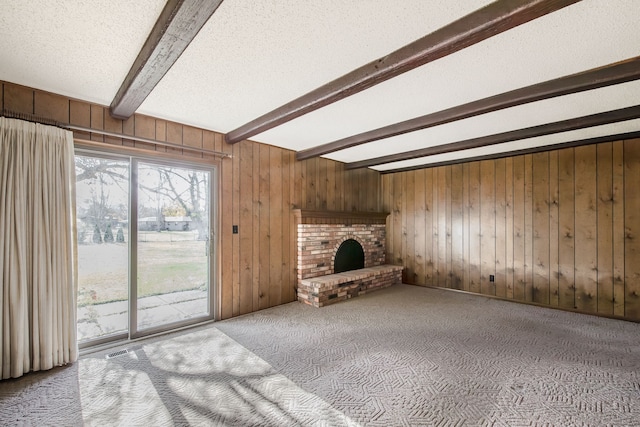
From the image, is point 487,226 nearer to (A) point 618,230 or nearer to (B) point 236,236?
(A) point 618,230

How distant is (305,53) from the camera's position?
1896mm

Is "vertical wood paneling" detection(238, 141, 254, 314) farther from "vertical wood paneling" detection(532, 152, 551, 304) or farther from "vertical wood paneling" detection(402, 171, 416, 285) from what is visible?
"vertical wood paneling" detection(532, 152, 551, 304)

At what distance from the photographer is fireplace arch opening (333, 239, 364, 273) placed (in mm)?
4965

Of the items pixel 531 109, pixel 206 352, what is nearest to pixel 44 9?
pixel 206 352

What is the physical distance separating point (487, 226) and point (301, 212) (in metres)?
3.00

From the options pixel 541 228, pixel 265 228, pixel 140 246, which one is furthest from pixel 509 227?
pixel 140 246

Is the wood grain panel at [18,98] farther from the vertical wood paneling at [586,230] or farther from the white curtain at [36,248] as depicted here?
the vertical wood paneling at [586,230]

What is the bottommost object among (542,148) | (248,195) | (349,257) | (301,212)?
(349,257)

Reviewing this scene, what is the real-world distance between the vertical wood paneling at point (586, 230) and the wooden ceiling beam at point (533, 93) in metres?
2.38

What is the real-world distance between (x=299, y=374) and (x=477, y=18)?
2.60 meters

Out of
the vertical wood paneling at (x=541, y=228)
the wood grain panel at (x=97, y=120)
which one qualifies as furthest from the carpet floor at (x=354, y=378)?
the wood grain panel at (x=97, y=120)

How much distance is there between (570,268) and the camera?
3990 mm

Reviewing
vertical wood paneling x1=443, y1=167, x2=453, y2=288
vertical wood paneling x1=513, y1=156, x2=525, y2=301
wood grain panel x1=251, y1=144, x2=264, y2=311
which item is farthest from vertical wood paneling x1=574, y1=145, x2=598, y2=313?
wood grain panel x1=251, y1=144, x2=264, y2=311

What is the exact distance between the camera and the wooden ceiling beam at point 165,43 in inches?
55.6
